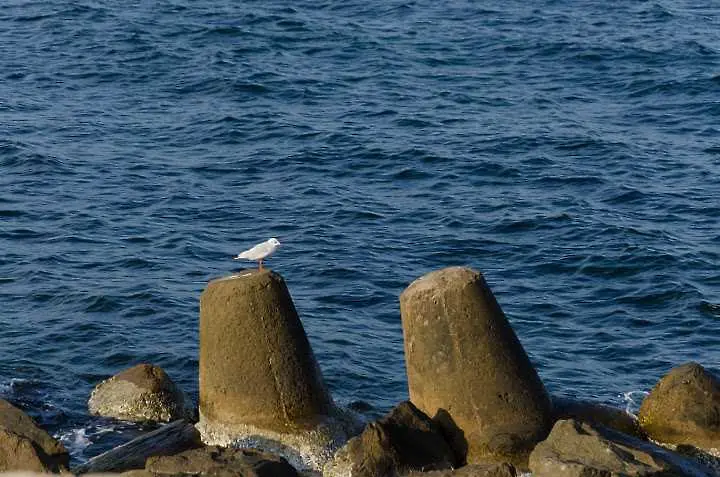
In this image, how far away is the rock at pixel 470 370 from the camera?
16219 mm

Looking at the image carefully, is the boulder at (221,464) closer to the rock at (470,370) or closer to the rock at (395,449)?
the rock at (395,449)

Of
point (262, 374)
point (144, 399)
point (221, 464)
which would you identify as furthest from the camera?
point (144, 399)

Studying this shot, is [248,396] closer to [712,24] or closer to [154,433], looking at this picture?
[154,433]

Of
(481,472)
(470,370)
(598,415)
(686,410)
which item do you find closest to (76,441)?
(470,370)

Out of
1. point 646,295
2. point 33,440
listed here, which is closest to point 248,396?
point 33,440

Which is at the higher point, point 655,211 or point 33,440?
point 33,440

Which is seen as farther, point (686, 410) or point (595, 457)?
point (686, 410)

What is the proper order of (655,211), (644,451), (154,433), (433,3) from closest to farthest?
(644,451), (154,433), (655,211), (433,3)

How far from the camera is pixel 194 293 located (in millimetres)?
24938

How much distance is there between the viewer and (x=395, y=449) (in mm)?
15422

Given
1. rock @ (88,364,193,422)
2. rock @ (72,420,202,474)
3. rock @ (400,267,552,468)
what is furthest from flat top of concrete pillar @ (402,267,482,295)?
rock @ (88,364,193,422)

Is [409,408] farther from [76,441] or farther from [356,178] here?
[356,178]

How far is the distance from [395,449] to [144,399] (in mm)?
4248

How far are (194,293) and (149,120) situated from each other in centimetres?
1146
